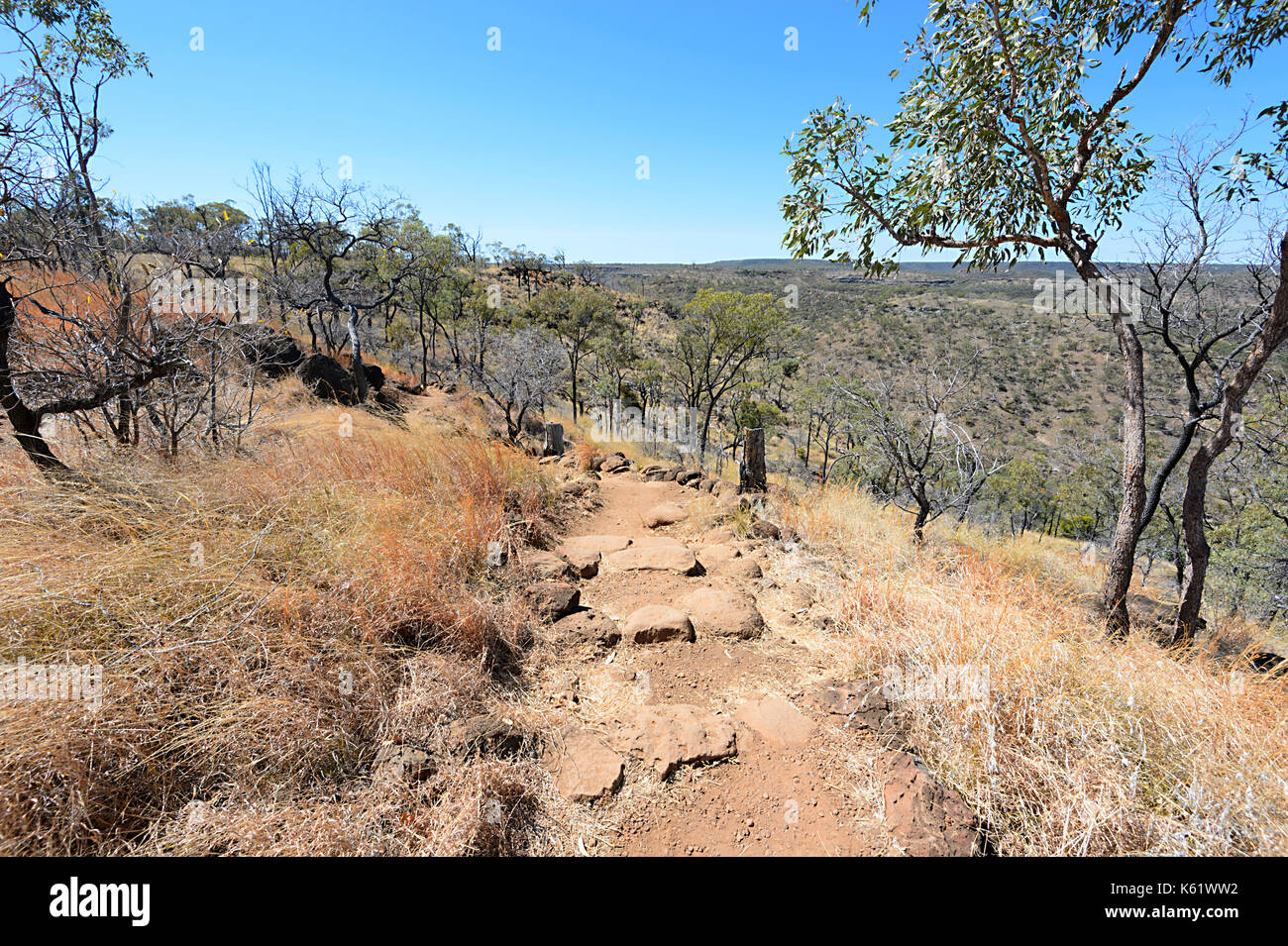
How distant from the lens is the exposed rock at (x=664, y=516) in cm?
638

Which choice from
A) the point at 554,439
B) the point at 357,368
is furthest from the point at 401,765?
the point at 357,368

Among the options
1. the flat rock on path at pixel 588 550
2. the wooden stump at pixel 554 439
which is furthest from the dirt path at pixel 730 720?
the wooden stump at pixel 554 439

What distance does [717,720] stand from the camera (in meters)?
2.71

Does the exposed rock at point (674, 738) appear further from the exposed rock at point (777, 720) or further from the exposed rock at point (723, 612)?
the exposed rock at point (723, 612)

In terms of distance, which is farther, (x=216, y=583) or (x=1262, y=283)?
(x=1262, y=283)

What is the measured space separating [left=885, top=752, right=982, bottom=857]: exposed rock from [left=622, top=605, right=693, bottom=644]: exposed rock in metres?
1.53

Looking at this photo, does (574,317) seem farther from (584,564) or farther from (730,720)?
(730,720)

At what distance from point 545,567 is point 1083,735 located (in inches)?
138

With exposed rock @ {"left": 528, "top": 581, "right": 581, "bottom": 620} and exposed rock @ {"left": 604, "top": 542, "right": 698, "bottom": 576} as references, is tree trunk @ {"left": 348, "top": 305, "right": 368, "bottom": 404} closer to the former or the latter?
exposed rock @ {"left": 604, "top": 542, "right": 698, "bottom": 576}
